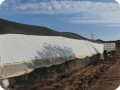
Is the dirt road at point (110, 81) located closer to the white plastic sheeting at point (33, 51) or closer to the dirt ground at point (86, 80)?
the dirt ground at point (86, 80)

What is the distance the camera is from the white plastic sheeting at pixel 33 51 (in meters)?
11.0

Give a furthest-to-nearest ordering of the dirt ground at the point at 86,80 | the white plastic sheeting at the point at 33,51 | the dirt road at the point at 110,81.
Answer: the dirt road at the point at 110,81 → the dirt ground at the point at 86,80 → the white plastic sheeting at the point at 33,51

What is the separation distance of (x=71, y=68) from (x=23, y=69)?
1.01 meters

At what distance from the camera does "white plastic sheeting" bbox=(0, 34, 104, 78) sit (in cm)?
1098

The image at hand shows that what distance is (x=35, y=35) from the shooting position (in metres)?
11.1

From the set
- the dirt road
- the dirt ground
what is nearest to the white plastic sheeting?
the dirt ground

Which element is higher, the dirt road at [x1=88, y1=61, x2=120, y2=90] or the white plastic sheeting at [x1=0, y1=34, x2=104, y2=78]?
the white plastic sheeting at [x1=0, y1=34, x2=104, y2=78]

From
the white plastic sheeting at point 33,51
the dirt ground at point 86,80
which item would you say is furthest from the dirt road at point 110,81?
the white plastic sheeting at point 33,51

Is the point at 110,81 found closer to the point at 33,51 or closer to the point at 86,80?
the point at 86,80

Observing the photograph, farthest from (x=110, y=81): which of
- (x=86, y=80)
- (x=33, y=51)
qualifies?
(x=33, y=51)

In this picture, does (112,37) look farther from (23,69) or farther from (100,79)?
(100,79)

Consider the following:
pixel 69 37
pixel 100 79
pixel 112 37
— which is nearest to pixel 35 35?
pixel 69 37

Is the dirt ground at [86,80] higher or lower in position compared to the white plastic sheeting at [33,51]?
lower

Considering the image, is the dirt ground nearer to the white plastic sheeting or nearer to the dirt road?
the dirt road
